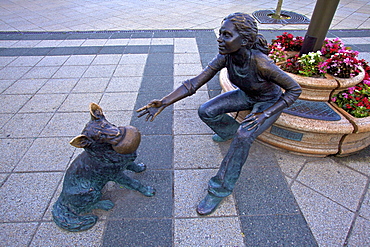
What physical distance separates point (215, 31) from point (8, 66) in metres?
5.74

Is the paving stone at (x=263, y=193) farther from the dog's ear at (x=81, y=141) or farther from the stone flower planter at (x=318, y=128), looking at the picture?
the dog's ear at (x=81, y=141)

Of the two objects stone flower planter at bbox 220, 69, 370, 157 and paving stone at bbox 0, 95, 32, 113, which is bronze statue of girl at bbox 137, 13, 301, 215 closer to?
stone flower planter at bbox 220, 69, 370, 157

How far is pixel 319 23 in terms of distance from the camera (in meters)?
3.46

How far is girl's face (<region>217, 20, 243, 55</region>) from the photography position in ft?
6.75

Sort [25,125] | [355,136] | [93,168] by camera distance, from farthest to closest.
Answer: [25,125], [355,136], [93,168]

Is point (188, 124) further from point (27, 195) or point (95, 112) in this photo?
point (27, 195)

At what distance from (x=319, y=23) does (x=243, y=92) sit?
68.6 inches

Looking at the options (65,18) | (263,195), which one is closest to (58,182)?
(263,195)

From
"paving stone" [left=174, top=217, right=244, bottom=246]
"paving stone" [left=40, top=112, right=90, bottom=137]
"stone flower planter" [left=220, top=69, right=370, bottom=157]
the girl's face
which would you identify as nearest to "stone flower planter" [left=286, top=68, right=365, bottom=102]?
"stone flower planter" [left=220, top=69, right=370, bottom=157]

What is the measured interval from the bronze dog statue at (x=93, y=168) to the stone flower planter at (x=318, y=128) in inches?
77.0

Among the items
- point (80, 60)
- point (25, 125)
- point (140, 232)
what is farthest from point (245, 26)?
point (80, 60)

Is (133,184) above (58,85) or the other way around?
above

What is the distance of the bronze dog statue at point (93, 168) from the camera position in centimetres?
195

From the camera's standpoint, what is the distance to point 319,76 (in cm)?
341
